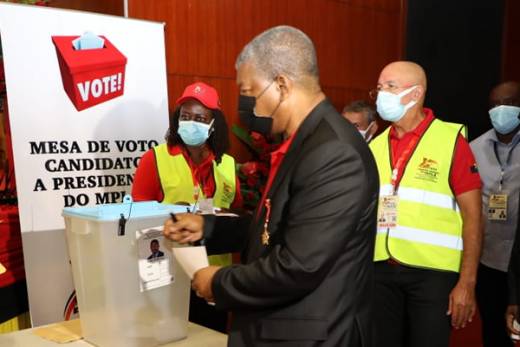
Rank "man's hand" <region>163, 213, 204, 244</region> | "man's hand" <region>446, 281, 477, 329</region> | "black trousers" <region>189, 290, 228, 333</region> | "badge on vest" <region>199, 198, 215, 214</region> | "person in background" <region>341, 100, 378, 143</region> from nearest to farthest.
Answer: "man's hand" <region>163, 213, 204, 244</region>, "badge on vest" <region>199, 198, 215, 214</region>, "man's hand" <region>446, 281, 477, 329</region>, "black trousers" <region>189, 290, 228, 333</region>, "person in background" <region>341, 100, 378, 143</region>

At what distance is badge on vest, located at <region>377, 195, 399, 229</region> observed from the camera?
2064 mm

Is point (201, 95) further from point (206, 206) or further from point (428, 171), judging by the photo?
point (428, 171)

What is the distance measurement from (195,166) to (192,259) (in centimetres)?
105

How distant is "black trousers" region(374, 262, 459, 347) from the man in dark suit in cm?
80

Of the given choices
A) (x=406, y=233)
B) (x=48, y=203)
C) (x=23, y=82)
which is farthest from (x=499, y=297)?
(x=23, y=82)

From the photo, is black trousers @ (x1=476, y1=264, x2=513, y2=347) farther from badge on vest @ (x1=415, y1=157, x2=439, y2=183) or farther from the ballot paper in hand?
the ballot paper in hand

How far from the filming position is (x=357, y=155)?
1134mm

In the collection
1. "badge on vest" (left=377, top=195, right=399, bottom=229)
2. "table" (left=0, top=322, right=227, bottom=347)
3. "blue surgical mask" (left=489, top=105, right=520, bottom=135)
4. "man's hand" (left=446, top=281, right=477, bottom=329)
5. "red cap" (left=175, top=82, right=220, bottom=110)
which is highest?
"red cap" (left=175, top=82, right=220, bottom=110)

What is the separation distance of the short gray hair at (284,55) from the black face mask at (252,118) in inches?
3.2

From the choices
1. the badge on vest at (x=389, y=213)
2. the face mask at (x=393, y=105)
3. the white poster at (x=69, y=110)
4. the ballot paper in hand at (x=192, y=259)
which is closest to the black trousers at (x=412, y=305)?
the badge on vest at (x=389, y=213)

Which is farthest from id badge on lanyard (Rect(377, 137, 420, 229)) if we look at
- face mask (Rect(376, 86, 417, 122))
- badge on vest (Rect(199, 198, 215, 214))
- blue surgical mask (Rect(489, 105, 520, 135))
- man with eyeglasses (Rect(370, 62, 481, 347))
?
blue surgical mask (Rect(489, 105, 520, 135))

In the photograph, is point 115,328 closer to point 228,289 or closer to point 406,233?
point 228,289

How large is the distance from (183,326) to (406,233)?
3.03ft

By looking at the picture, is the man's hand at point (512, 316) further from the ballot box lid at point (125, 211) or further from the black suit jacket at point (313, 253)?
the ballot box lid at point (125, 211)
